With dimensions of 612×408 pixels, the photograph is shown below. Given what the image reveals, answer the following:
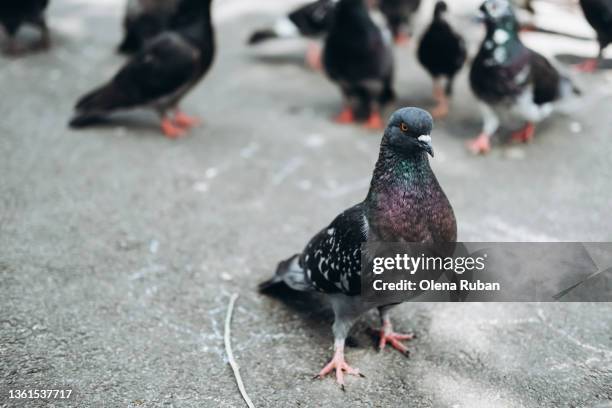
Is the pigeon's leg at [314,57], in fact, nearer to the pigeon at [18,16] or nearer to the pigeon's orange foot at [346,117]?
the pigeon's orange foot at [346,117]

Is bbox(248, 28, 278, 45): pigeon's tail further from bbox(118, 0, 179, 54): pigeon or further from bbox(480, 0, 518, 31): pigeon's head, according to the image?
bbox(480, 0, 518, 31): pigeon's head

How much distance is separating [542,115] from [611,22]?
7.95 ft

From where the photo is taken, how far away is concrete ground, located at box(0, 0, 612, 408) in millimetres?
3312

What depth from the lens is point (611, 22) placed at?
11.1ft

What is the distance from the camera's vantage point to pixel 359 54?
19.6 ft

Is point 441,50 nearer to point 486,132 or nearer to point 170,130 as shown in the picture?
point 486,132

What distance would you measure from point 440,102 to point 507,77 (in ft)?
3.81

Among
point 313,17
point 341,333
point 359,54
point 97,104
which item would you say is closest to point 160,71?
point 97,104

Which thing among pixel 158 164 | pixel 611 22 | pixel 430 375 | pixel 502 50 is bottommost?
pixel 158 164

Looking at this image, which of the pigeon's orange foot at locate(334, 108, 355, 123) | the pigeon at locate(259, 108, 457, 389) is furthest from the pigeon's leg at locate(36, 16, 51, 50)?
the pigeon at locate(259, 108, 457, 389)

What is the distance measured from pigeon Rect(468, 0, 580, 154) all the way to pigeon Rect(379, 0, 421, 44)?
247 cm

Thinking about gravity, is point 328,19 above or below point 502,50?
below

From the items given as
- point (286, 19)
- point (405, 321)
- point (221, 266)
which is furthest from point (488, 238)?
point (286, 19)

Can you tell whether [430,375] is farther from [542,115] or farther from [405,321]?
[542,115]
